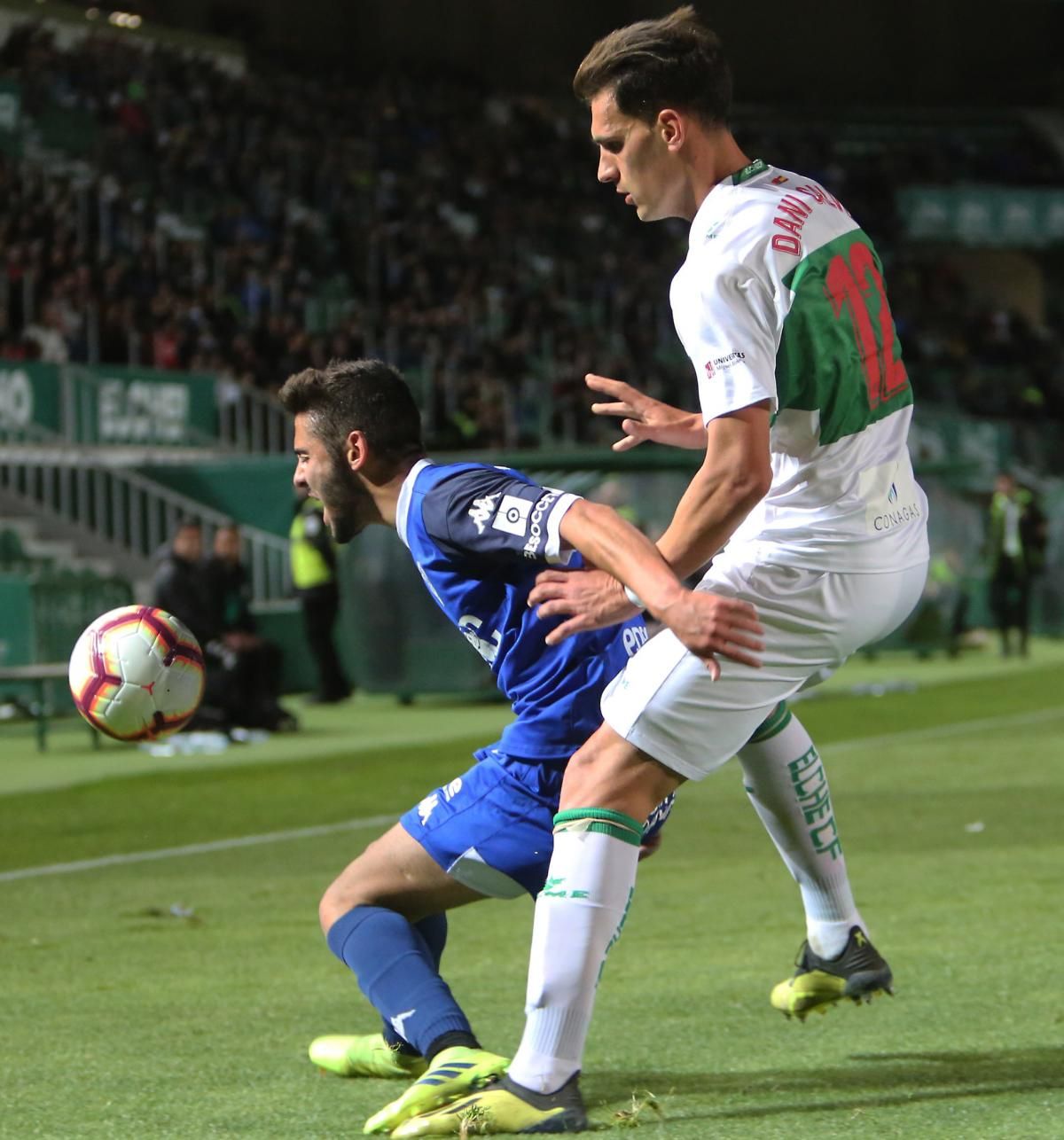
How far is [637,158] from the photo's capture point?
4.06 m

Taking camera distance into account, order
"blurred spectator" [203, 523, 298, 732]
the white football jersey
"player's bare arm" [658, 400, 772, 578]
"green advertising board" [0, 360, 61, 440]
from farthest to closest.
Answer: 1. "green advertising board" [0, 360, 61, 440]
2. "blurred spectator" [203, 523, 298, 732]
3. the white football jersey
4. "player's bare arm" [658, 400, 772, 578]

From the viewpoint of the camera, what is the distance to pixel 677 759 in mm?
3943

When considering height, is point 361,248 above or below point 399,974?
above

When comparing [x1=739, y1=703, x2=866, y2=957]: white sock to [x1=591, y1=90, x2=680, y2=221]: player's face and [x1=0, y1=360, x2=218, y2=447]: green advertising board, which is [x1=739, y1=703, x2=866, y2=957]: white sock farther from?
[x1=0, y1=360, x2=218, y2=447]: green advertising board

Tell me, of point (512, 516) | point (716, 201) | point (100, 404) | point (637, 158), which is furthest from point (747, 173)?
point (100, 404)

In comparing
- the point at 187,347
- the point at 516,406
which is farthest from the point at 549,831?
the point at 516,406

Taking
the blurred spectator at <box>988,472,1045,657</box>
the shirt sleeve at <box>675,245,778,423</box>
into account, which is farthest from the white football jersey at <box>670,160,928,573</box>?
the blurred spectator at <box>988,472,1045,657</box>

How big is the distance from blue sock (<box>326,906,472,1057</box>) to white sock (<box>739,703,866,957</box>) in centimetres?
97

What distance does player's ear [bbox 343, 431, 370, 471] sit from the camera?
14.2 ft

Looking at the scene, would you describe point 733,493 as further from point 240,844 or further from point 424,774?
point 424,774

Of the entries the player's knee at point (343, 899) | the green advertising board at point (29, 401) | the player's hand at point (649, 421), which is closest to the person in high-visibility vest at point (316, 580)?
the green advertising board at point (29, 401)

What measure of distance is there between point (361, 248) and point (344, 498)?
2740cm

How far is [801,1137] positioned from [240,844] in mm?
6264

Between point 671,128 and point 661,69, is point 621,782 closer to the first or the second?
point 671,128
